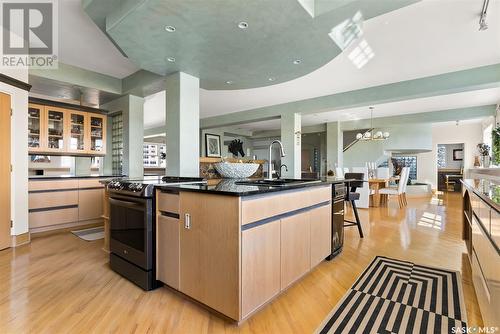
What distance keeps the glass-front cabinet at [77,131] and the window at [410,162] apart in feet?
39.4

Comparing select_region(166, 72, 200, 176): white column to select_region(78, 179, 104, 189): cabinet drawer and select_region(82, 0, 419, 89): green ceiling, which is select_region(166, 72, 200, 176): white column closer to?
select_region(82, 0, 419, 89): green ceiling

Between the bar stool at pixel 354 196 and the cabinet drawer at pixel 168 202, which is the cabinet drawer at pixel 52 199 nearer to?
the cabinet drawer at pixel 168 202

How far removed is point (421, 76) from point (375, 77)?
0.80m

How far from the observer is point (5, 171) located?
3057 millimetres

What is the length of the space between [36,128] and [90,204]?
1.52m

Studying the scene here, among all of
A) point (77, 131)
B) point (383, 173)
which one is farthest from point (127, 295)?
point (383, 173)

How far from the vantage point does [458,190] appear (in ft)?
33.7

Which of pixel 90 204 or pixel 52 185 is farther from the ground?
pixel 52 185

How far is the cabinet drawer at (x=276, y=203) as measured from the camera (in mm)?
1574

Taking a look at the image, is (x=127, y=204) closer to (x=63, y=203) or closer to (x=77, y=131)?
(x=63, y=203)

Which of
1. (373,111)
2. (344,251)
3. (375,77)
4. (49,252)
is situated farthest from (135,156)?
(373,111)

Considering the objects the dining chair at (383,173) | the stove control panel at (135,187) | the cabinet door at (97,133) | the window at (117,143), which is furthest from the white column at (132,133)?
the dining chair at (383,173)

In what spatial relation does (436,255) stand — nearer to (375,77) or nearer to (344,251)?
(344,251)

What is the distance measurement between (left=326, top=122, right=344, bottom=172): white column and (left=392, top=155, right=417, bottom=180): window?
4.57 m
